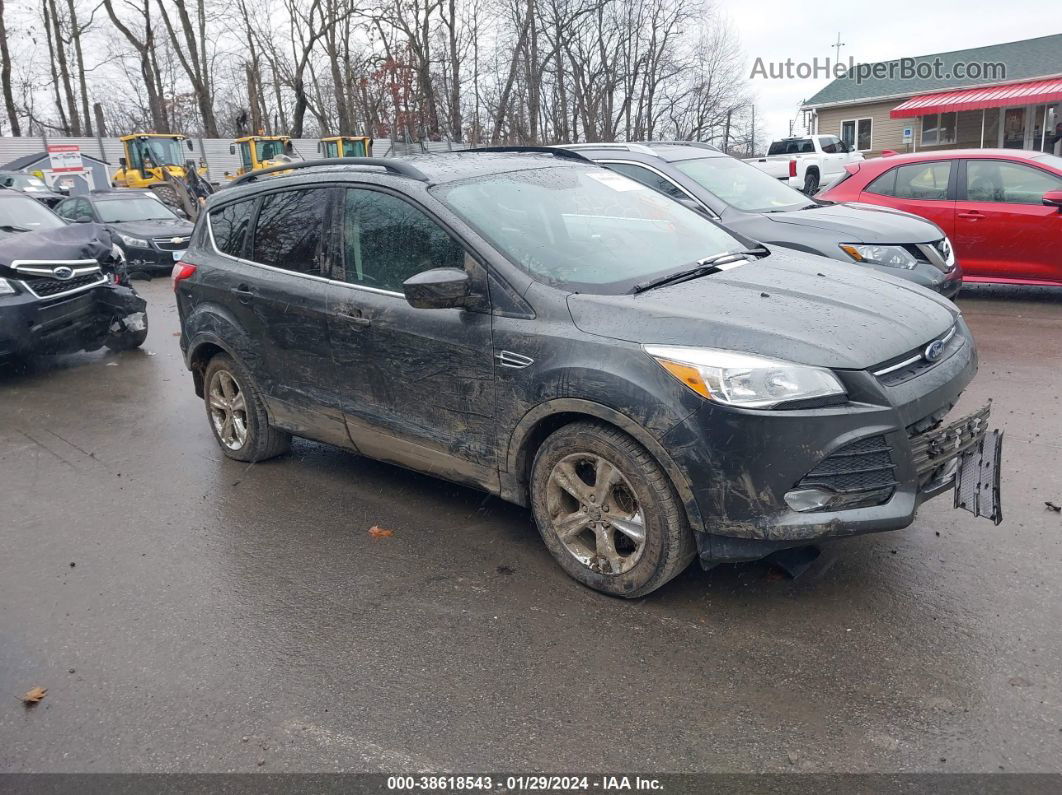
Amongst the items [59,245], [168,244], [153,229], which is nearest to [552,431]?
[59,245]

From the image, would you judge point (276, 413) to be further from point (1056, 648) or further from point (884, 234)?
point (884, 234)

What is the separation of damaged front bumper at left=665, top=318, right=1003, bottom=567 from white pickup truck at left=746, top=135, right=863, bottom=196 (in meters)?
23.7

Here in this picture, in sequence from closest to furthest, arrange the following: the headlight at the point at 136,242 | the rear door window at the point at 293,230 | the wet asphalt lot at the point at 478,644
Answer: the wet asphalt lot at the point at 478,644 < the rear door window at the point at 293,230 < the headlight at the point at 136,242

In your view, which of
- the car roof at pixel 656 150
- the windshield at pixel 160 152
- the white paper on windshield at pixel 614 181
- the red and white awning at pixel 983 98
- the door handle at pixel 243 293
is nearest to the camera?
the white paper on windshield at pixel 614 181

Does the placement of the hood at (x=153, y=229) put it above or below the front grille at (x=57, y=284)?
above

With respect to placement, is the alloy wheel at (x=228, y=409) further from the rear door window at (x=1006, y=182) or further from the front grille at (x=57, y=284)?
the rear door window at (x=1006, y=182)

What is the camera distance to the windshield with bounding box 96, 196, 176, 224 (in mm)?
16750

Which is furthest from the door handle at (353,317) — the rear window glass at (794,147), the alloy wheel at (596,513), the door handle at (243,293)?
the rear window glass at (794,147)

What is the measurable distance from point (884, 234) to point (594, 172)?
150 inches

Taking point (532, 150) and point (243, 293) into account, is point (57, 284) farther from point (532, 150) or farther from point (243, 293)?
point (532, 150)

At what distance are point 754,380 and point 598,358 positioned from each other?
2.06 feet

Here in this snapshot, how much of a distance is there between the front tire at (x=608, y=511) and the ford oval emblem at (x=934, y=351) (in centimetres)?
119

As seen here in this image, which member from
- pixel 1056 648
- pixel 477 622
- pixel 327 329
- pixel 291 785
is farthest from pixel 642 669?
pixel 327 329

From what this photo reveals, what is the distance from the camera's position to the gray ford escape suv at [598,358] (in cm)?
320
